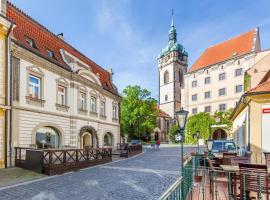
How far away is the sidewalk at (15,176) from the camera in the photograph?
9.36m

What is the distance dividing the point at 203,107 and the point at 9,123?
36535 millimetres

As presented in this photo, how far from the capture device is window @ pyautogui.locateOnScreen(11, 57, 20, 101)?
13.3 m

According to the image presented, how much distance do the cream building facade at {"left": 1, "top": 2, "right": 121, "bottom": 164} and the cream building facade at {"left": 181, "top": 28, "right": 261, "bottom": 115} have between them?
25.2 meters

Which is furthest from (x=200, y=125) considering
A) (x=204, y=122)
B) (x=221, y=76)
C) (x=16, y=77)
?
(x=16, y=77)

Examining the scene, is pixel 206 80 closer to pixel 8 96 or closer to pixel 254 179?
pixel 8 96

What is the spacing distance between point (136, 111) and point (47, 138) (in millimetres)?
25028

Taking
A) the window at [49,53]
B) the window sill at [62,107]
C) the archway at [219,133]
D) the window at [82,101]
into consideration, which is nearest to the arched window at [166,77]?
the archway at [219,133]

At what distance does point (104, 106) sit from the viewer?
25281 mm

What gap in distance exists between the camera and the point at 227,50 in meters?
43.4

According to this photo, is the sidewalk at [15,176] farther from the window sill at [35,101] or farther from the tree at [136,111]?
the tree at [136,111]

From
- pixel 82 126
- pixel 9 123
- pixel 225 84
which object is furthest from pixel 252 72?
pixel 225 84

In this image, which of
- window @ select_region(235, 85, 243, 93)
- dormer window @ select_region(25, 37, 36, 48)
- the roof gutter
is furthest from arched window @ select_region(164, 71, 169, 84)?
the roof gutter

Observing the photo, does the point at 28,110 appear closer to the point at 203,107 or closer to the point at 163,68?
the point at 203,107

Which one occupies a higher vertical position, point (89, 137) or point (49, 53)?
point (49, 53)
